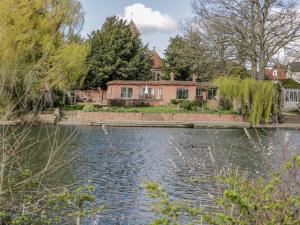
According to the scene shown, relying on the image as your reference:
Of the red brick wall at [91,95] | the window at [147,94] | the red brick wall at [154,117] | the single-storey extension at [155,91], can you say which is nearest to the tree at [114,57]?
the red brick wall at [91,95]

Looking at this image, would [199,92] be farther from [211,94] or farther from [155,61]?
[155,61]

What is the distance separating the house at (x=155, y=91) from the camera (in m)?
49.9

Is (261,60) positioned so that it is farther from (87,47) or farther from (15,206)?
(15,206)

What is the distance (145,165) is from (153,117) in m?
22.7

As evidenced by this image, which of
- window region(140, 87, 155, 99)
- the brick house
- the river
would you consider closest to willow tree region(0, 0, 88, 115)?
the river

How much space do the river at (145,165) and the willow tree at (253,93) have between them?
10.6 metres

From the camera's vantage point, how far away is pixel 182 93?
50.2 m

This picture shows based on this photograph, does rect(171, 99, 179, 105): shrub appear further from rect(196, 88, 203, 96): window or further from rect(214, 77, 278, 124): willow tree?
rect(214, 77, 278, 124): willow tree

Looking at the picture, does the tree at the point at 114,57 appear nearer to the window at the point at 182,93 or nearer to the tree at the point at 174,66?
the tree at the point at 174,66

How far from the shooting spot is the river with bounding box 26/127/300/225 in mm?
8969


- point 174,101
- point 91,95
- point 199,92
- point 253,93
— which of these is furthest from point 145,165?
point 91,95

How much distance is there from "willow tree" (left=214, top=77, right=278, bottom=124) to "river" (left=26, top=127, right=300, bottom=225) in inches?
419

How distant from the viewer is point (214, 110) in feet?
143

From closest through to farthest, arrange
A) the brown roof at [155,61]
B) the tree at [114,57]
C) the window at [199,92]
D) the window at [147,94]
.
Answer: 1. the window at [147,94]
2. the window at [199,92]
3. the tree at [114,57]
4. the brown roof at [155,61]
